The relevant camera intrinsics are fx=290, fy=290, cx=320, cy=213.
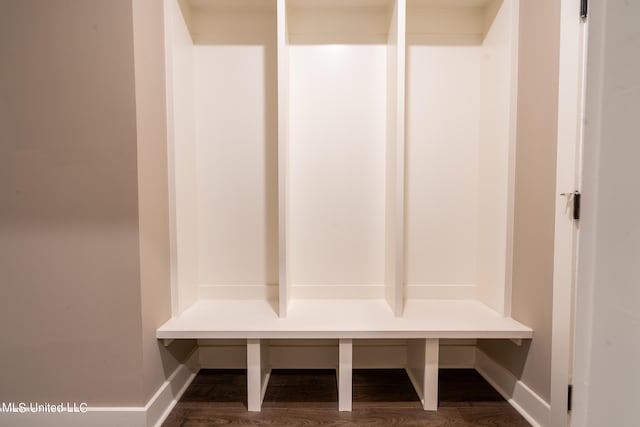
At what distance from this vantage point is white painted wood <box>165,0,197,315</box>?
1424 mm

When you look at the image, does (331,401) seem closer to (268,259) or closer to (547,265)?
(268,259)

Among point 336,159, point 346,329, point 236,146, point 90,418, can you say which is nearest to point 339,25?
point 336,159

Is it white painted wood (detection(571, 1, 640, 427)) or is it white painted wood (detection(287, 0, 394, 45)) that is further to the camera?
white painted wood (detection(287, 0, 394, 45))

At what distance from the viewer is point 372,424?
4.27ft

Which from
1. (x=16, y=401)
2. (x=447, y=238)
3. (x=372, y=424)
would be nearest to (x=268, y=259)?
(x=372, y=424)

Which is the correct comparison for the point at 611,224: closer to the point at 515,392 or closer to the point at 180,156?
the point at 515,392

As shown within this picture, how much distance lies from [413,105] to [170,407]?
2058 millimetres

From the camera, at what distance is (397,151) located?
1.46 m

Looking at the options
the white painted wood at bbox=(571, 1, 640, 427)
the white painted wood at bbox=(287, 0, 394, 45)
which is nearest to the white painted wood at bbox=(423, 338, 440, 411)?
the white painted wood at bbox=(571, 1, 640, 427)

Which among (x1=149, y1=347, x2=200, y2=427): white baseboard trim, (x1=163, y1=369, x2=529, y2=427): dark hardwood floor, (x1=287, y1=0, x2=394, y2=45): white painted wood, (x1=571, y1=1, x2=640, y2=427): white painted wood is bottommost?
(x1=163, y1=369, x2=529, y2=427): dark hardwood floor

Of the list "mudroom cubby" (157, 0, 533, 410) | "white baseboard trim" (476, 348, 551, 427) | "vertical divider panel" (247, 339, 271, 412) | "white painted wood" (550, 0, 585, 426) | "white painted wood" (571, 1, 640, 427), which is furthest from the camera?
"mudroom cubby" (157, 0, 533, 410)

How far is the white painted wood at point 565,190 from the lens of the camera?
3.67 feet

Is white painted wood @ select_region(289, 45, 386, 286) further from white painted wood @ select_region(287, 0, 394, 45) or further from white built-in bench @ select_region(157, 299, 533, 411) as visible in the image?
white built-in bench @ select_region(157, 299, 533, 411)

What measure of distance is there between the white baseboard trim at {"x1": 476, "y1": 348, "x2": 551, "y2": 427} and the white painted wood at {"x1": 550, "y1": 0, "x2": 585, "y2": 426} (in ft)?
0.22
